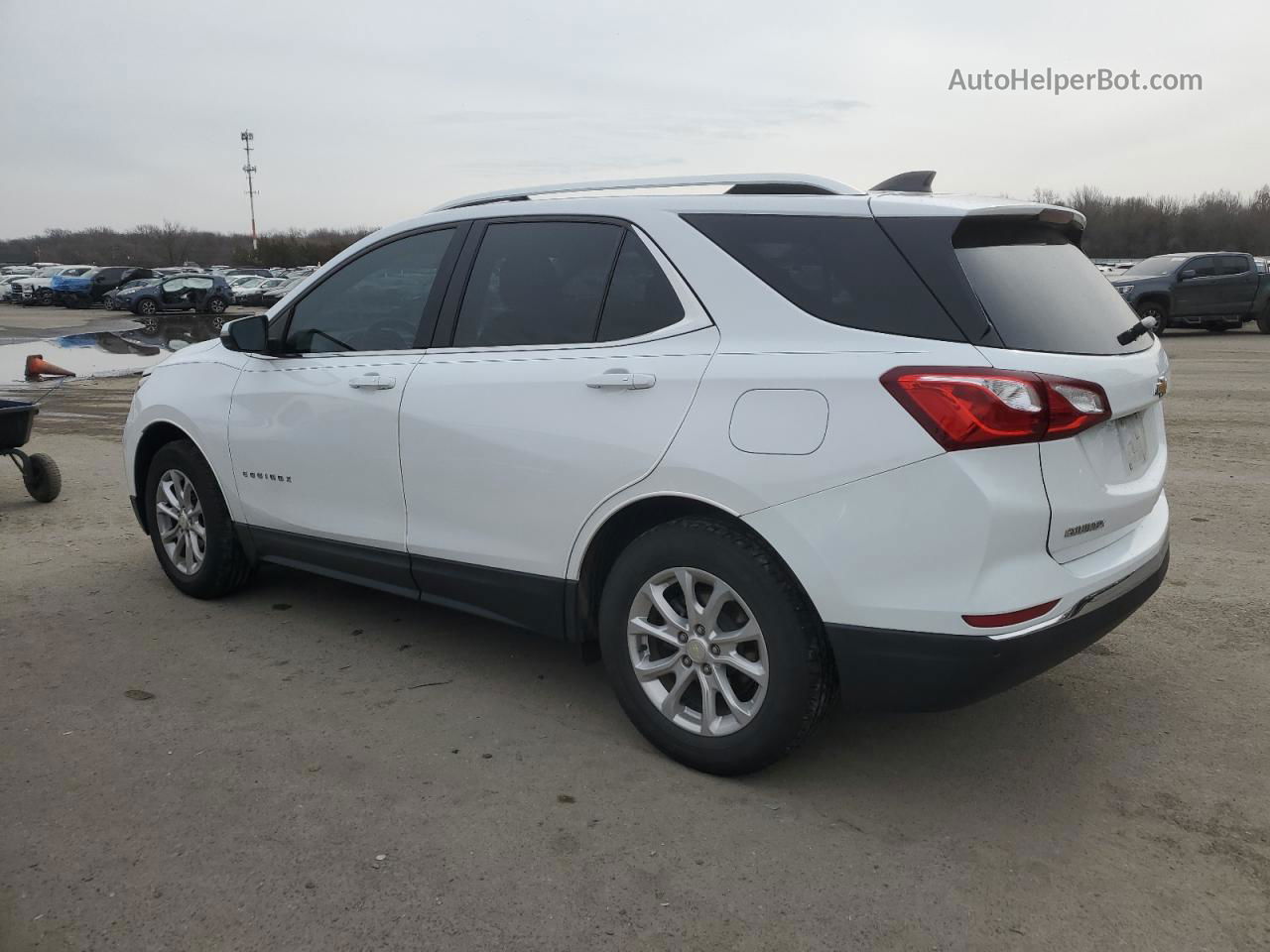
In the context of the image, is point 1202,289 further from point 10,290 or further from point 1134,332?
point 10,290

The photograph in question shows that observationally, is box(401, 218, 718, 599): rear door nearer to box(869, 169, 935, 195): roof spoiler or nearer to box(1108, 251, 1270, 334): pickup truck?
box(869, 169, 935, 195): roof spoiler

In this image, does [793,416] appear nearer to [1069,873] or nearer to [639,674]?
[639,674]

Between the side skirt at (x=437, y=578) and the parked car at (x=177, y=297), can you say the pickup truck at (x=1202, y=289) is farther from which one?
the parked car at (x=177, y=297)

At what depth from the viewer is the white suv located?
114 inches

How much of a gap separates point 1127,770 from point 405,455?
271 cm

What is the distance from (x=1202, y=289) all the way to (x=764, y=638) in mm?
22096

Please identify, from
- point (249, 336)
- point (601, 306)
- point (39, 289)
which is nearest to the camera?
point (601, 306)

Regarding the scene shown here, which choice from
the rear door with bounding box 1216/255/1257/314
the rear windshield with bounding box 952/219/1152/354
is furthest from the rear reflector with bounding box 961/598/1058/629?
the rear door with bounding box 1216/255/1257/314

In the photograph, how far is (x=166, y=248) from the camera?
4003 inches

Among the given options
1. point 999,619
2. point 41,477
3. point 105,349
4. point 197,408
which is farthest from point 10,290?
point 999,619

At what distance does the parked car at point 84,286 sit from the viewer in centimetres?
4406

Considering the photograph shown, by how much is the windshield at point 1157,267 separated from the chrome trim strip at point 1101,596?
68.6 feet

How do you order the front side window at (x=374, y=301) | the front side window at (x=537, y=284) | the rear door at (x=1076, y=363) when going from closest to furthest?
1. the rear door at (x=1076, y=363)
2. the front side window at (x=537, y=284)
3. the front side window at (x=374, y=301)

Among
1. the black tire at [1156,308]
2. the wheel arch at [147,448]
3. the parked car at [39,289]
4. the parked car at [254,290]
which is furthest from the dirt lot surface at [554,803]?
the parked car at [39,289]
